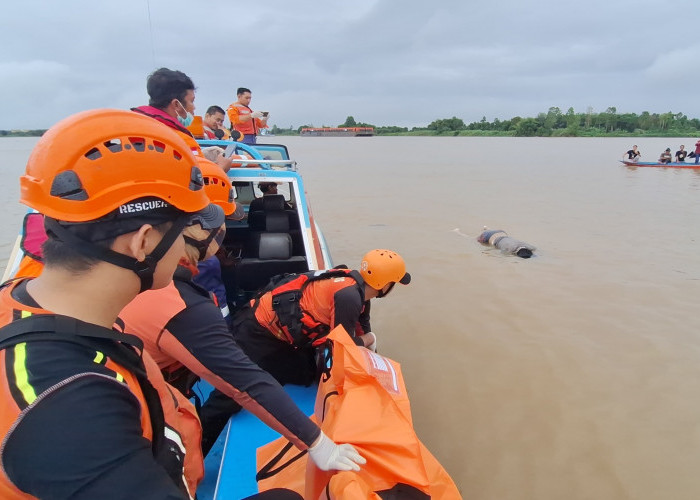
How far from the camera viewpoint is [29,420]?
2.29ft

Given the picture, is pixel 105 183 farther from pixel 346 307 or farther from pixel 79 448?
pixel 346 307

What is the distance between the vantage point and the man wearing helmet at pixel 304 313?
2622mm

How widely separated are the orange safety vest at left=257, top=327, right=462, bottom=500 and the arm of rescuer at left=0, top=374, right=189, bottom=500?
784 millimetres

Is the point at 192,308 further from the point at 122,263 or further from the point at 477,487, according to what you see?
the point at 477,487

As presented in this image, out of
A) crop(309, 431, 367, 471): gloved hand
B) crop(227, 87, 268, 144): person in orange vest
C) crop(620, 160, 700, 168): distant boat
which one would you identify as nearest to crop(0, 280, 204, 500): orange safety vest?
crop(309, 431, 367, 471): gloved hand

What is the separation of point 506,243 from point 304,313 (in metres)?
6.18

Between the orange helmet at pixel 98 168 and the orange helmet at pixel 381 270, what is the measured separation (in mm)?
1819

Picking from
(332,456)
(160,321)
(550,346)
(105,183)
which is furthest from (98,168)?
(550,346)

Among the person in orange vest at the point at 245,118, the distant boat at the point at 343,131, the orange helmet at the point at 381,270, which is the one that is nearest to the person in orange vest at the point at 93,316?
the orange helmet at the point at 381,270

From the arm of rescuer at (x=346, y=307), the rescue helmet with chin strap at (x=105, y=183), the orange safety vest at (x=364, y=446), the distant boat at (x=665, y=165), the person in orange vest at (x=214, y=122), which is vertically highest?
the person in orange vest at (x=214, y=122)

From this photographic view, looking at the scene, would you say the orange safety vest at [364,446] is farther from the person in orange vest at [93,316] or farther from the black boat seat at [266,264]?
the black boat seat at [266,264]

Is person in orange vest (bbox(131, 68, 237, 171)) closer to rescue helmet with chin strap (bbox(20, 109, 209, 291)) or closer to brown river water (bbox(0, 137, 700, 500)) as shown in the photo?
rescue helmet with chin strap (bbox(20, 109, 209, 291))

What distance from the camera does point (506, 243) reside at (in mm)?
7941

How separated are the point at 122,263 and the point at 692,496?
11.5 feet
